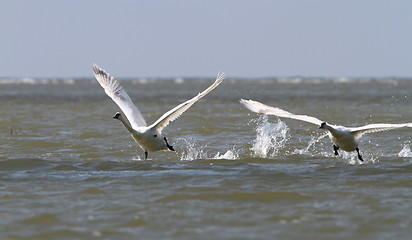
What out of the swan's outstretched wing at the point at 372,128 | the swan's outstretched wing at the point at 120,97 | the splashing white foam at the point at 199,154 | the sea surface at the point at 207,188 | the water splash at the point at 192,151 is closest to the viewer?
the sea surface at the point at 207,188

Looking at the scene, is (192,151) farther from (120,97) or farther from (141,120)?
(120,97)

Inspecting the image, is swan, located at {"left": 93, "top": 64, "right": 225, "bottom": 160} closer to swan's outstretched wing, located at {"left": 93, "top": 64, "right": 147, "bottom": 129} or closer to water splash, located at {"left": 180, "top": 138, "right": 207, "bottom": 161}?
swan's outstretched wing, located at {"left": 93, "top": 64, "right": 147, "bottom": 129}

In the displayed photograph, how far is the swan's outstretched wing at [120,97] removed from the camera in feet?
59.0

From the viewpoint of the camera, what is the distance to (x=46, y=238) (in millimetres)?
10430

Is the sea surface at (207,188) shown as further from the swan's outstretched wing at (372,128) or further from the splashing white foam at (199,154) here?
the swan's outstretched wing at (372,128)

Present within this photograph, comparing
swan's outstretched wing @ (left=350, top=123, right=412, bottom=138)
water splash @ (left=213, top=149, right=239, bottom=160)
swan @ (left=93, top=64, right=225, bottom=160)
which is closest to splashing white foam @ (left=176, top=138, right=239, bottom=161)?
water splash @ (left=213, top=149, right=239, bottom=160)

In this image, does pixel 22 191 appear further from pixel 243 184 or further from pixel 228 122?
pixel 228 122

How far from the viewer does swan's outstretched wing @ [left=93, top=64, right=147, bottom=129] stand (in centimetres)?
1797

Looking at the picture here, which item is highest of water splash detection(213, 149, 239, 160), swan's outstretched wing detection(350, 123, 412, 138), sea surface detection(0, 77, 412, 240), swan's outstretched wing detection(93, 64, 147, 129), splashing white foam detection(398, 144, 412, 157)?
swan's outstretched wing detection(93, 64, 147, 129)

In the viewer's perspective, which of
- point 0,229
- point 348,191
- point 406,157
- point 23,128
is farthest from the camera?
point 23,128

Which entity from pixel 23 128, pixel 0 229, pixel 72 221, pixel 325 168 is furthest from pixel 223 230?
pixel 23 128

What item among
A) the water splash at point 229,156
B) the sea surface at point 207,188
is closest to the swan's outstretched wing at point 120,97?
the sea surface at point 207,188

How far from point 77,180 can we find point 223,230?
499 cm

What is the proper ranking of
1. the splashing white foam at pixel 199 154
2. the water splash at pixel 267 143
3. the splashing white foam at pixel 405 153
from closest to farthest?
the splashing white foam at pixel 405 153 → the splashing white foam at pixel 199 154 → the water splash at pixel 267 143
